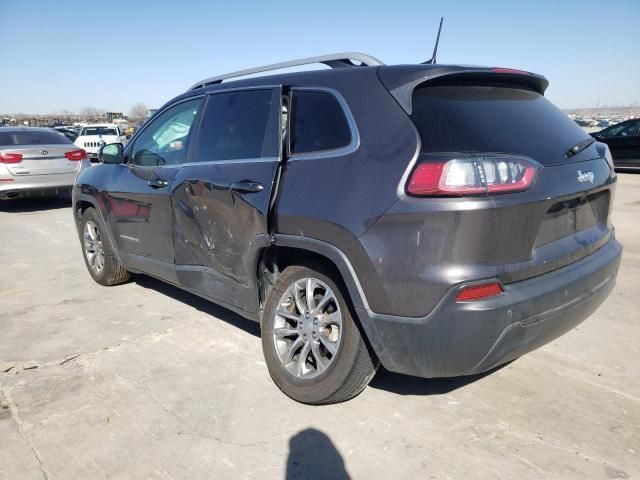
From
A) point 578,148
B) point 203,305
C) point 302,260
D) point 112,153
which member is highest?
point 578,148

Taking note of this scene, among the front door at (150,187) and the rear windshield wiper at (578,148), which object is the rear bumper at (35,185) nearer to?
the front door at (150,187)

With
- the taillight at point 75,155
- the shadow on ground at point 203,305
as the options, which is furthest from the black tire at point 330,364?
the taillight at point 75,155

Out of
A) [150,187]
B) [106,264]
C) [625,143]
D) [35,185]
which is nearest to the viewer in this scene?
[150,187]

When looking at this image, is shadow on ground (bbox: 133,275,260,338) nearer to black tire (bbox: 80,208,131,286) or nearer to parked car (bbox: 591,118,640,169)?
black tire (bbox: 80,208,131,286)

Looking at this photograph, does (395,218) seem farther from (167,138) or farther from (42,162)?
(42,162)

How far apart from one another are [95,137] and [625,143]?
2016 centimetres

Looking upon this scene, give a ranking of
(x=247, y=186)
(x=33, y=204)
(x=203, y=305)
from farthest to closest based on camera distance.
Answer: (x=33, y=204), (x=203, y=305), (x=247, y=186)

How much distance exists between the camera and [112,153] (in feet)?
15.7

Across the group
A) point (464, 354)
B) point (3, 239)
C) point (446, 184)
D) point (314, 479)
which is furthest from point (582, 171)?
point (3, 239)

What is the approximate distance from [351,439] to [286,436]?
335 mm

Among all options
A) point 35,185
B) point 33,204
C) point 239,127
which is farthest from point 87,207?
point 33,204

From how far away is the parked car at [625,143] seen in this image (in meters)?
15.2

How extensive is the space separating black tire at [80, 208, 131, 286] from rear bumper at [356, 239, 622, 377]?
10.9 ft

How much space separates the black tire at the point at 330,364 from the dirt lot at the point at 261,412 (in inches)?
4.1
